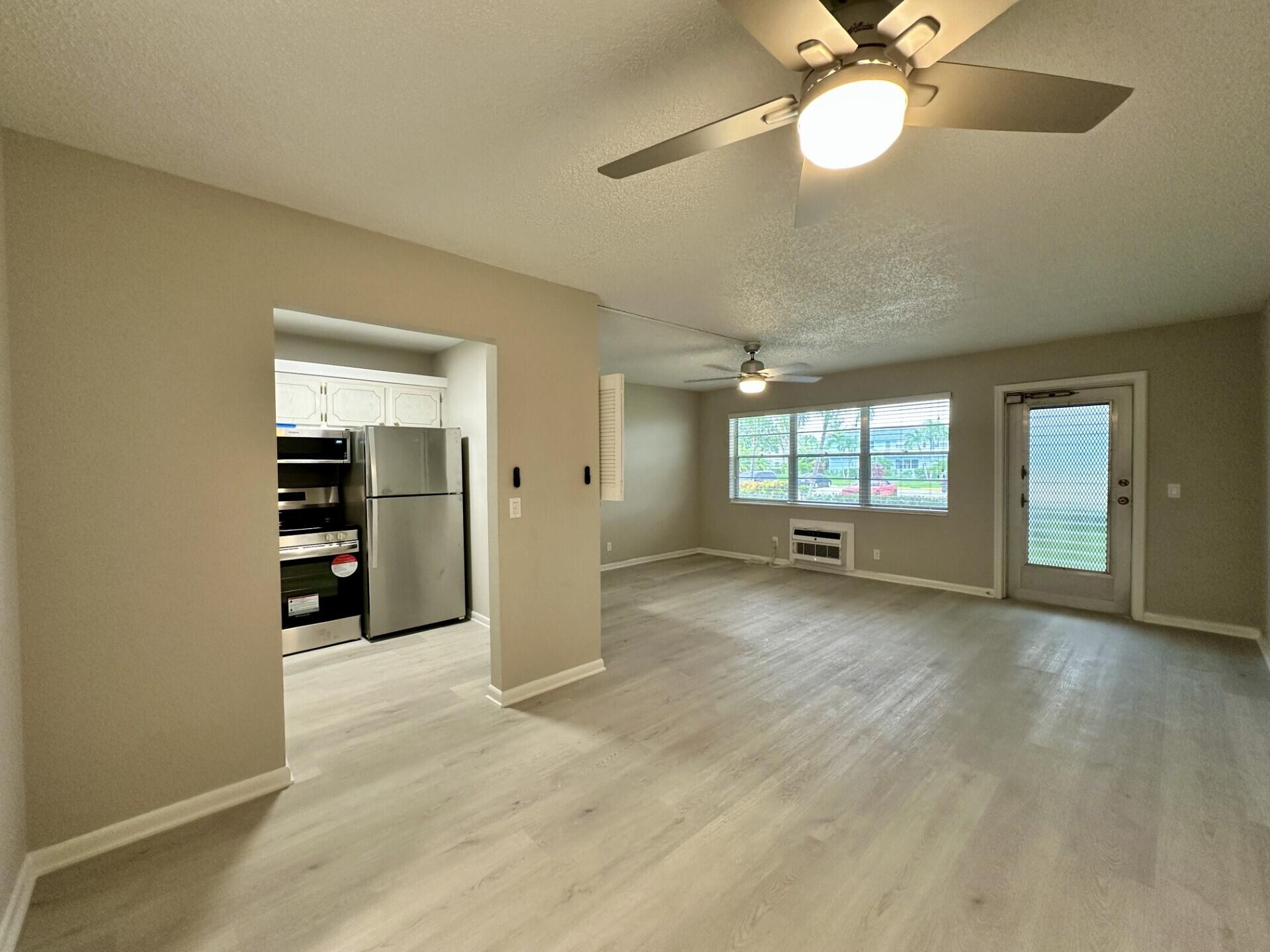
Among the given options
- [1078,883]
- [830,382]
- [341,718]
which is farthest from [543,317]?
[830,382]

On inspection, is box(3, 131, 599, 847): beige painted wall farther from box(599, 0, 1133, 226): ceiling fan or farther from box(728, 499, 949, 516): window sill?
box(728, 499, 949, 516): window sill

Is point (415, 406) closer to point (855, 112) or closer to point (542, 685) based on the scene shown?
point (542, 685)

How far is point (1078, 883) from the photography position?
66.5 inches

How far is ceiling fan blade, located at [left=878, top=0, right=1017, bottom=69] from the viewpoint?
95 cm

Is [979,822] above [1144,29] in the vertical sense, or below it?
below

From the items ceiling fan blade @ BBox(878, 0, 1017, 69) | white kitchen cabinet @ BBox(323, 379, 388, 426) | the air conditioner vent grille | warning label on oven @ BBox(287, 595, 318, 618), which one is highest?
ceiling fan blade @ BBox(878, 0, 1017, 69)

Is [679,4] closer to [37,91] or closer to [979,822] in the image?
[37,91]

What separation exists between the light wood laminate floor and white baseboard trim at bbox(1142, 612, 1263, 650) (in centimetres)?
53

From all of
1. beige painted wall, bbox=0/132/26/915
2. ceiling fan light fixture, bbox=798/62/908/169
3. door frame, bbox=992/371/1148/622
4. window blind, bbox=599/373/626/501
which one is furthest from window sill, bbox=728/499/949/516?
beige painted wall, bbox=0/132/26/915

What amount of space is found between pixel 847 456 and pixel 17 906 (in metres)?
6.74

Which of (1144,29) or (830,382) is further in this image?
(830,382)

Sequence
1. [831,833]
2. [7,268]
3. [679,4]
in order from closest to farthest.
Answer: [679,4] → [7,268] → [831,833]

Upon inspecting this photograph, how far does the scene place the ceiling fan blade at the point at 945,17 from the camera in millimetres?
954

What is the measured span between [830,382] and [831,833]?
539cm
